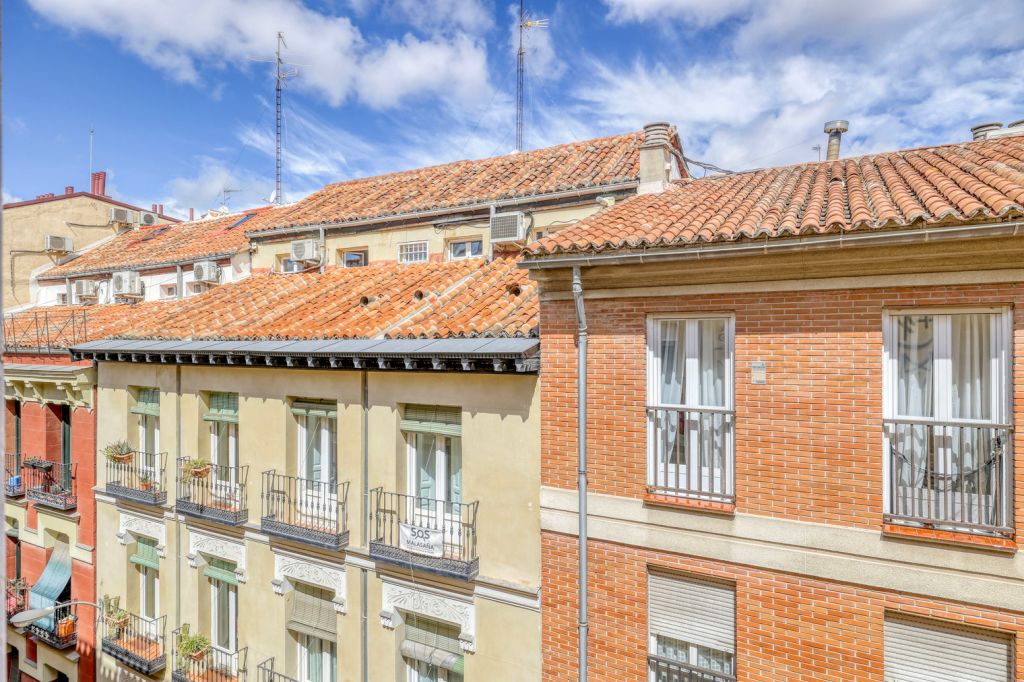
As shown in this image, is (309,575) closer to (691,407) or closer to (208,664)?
(208,664)

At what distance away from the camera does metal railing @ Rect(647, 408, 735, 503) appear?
7.08m

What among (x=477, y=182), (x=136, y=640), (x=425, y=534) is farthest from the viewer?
(x=477, y=182)

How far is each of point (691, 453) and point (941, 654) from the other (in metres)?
3.11

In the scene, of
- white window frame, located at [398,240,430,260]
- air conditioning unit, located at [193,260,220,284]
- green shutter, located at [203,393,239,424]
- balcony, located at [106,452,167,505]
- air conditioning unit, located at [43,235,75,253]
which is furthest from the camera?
air conditioning unit, located at [43,235,75,253]

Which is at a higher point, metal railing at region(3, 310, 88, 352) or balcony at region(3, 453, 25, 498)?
metal railing at region(3, 310, 88, 352)

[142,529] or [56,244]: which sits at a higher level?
[56,244]

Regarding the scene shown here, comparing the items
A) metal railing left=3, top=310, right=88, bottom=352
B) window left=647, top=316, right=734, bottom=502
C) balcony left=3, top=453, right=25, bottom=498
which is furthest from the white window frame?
balcony left=3, top=453, right=25, bottom=498

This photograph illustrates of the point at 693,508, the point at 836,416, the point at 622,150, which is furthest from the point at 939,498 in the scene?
the point at 622,150

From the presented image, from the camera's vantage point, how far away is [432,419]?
372 inches

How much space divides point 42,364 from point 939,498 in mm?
18452

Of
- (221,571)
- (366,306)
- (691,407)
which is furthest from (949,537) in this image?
(221,571)

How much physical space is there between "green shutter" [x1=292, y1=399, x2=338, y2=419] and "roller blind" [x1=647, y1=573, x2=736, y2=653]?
6004mm

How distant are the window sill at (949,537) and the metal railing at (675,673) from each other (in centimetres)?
253

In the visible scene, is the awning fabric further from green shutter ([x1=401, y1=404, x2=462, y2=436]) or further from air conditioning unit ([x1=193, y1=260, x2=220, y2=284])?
green shutter ([x1=401, y1=404, x2=462, y2=436])
